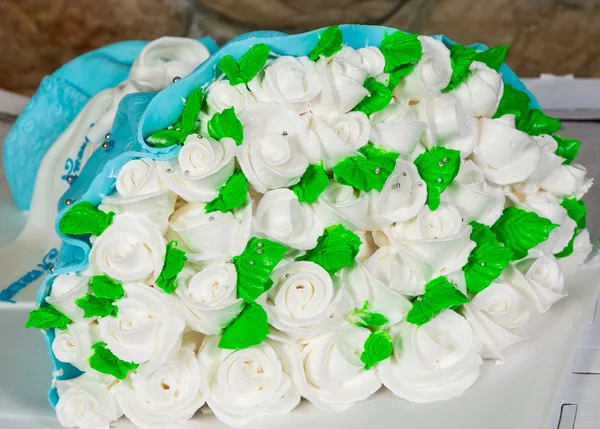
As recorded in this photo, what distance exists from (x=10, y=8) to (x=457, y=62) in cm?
170

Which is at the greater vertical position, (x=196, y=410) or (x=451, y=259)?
(x=451, y=259)

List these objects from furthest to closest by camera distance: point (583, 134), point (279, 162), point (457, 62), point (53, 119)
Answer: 1. point (583, 134)
2. point (53, 119)
3. point (457, 62)
4. point (279, 162)

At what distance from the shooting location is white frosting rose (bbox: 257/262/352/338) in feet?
2.33

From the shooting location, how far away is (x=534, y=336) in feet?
2.72

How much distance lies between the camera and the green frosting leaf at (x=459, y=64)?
0.82 meters

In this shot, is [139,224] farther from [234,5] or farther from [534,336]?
[234,5]

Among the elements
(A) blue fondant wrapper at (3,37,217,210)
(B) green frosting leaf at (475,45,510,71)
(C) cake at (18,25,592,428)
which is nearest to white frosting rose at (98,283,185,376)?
(C) cake at (18,25,592,428)

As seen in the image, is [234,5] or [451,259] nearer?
[451,259]

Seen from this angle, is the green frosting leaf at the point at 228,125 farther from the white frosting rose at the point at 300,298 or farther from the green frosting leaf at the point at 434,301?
the green frosting leaf at the point at 434,301

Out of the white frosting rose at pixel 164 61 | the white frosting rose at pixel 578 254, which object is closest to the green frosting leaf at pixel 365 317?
the white frosting rose at pixel 578 254

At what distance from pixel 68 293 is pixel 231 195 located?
169mm

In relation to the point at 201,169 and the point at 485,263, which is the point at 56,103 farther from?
the point at 485,263

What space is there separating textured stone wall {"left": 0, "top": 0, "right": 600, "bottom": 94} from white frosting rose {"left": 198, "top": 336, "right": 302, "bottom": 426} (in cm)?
149

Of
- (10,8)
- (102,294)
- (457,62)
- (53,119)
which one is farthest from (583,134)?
(10,8)
